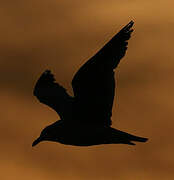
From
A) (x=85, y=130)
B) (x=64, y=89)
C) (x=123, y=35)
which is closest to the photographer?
(x=123, y=35)

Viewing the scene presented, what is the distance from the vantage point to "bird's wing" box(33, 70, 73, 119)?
14.4 meters

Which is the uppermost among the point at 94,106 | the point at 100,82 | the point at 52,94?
the point at 52,94

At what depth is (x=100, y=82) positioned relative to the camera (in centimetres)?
1320

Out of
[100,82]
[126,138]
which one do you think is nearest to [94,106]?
[100,82]

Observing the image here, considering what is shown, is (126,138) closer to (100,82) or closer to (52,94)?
(100,82)

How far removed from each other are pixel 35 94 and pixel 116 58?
3373mm

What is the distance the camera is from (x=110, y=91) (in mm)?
13227

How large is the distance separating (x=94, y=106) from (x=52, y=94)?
1.92 m

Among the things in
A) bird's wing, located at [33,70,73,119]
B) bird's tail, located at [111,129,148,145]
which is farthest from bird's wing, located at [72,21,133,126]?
bird's wing, located at [33,70,73,119]

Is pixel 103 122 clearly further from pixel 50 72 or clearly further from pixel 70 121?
pixel 50 72

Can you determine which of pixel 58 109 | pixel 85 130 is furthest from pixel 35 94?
pixel 85 130

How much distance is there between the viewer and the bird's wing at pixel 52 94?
14352 millimetres

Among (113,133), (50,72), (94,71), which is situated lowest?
(113,133)

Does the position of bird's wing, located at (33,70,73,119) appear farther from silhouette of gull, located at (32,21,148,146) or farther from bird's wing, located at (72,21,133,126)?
bird's wing, located at (72,21,133,126)
